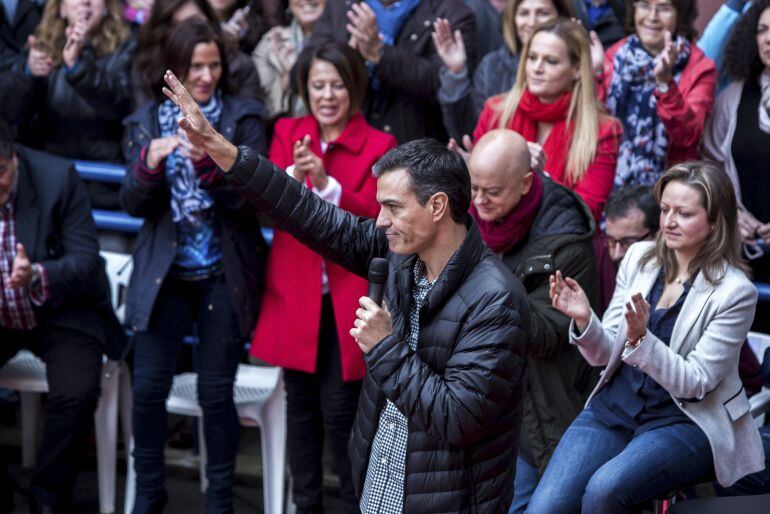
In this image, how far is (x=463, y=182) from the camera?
11.2ft

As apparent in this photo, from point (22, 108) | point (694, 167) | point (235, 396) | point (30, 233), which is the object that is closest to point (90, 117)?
point (22, 108)

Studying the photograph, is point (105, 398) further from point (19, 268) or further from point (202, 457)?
point (19, 268)

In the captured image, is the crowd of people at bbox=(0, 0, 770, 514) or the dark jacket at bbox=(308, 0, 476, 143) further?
the dark jacket at bbox=(308, 0, 476, 143)

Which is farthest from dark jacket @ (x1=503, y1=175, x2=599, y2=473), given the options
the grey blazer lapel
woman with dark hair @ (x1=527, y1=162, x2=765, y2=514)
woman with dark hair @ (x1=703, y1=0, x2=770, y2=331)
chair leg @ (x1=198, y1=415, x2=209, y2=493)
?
chair leg @ (x1=198, y1=415, x2=209, y2=493)

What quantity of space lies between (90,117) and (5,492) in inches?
73.8

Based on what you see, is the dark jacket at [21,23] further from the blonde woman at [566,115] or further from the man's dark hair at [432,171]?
the man's dark hair at [432,171]

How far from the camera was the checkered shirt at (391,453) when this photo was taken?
11.2ft

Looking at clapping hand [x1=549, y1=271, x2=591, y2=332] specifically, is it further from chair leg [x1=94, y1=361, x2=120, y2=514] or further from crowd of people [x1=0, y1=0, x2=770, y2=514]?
chair leg [x1=94, y1=361, x2=120, y2=514]

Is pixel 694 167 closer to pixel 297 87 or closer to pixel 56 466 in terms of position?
pixel 297 87

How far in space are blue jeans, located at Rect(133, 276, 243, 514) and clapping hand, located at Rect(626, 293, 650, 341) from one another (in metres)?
1.89

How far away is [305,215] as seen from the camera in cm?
368

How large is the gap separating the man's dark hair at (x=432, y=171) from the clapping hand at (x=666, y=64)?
5.26 ft

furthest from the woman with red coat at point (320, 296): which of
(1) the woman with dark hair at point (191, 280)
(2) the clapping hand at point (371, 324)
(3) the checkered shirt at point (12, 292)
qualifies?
(2) the clapping hand at point (371, 324)

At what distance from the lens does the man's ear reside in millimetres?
3346
